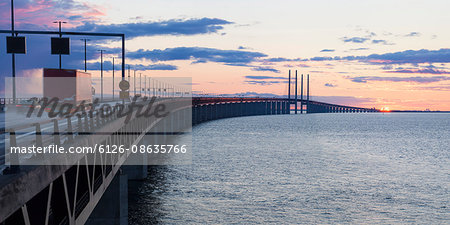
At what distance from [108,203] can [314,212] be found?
15493mm

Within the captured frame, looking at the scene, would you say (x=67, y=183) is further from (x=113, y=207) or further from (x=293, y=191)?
(x=293, y=191)

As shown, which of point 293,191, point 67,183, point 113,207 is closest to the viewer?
point 67,183

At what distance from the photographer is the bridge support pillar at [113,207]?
85.0ft

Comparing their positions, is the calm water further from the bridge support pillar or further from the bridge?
the bridge

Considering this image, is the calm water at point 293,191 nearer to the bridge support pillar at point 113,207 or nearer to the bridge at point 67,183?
the bridge support pillar at point 113,207

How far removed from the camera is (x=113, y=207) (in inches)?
1081

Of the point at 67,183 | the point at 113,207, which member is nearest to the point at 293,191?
the point at 113,207

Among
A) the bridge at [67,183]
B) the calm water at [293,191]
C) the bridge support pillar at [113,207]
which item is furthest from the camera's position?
the calm water at [293,191]

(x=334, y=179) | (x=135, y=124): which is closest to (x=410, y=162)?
(x=334, y=179)

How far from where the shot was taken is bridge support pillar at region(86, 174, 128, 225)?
25906 millimetres

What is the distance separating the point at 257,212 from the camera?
34812 millimetres

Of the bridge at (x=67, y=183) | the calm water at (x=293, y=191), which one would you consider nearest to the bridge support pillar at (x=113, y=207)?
the bridge at (x=67, y=183)

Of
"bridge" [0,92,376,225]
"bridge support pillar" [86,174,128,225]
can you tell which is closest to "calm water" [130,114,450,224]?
"bridge support pillar" [86,174,128,225]

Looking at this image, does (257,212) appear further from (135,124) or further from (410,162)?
(410,162)
